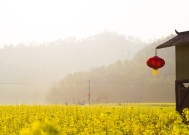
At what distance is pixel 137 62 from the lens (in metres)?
155

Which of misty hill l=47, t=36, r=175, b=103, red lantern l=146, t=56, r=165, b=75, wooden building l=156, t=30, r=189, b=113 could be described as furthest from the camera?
misty hill l=47, t=36, r=175, b=103

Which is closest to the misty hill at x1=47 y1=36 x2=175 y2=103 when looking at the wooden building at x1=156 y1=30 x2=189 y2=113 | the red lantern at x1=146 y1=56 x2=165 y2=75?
the wooden building at x1=156 y1=30 x2=189 y2=113

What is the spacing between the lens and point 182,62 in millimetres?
19875

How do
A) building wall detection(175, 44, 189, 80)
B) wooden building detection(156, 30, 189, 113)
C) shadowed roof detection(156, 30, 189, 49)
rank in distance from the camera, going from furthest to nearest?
building wall detection(175, 44, 189, 80)
shadowed roof detection(156, 30, 189, 49)
wooden building detection(156, 30, 189, 113)

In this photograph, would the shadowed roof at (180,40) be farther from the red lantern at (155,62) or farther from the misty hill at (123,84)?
the misty hill at (123,84)

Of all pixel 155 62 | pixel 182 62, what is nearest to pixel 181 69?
pixel 182 62

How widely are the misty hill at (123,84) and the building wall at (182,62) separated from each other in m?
93.4

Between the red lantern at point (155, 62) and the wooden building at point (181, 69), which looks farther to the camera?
the wooden building at point (181, 69)

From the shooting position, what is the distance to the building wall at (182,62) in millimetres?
19516

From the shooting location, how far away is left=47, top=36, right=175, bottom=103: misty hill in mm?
123875

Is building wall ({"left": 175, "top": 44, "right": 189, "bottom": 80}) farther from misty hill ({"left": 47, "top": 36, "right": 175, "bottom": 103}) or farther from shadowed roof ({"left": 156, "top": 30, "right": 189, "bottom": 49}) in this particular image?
misty hill ({"left": 47, "top": 36, "right": 175, "bottom": 103})

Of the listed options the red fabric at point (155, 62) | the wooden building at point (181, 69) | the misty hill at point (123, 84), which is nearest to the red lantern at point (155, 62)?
the red fabric at point (155, 62)

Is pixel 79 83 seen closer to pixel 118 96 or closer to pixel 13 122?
pixel 118 96

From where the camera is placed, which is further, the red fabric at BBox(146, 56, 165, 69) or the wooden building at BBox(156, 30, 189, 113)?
the wooden building at BBox(156, 30, 189, 113)
